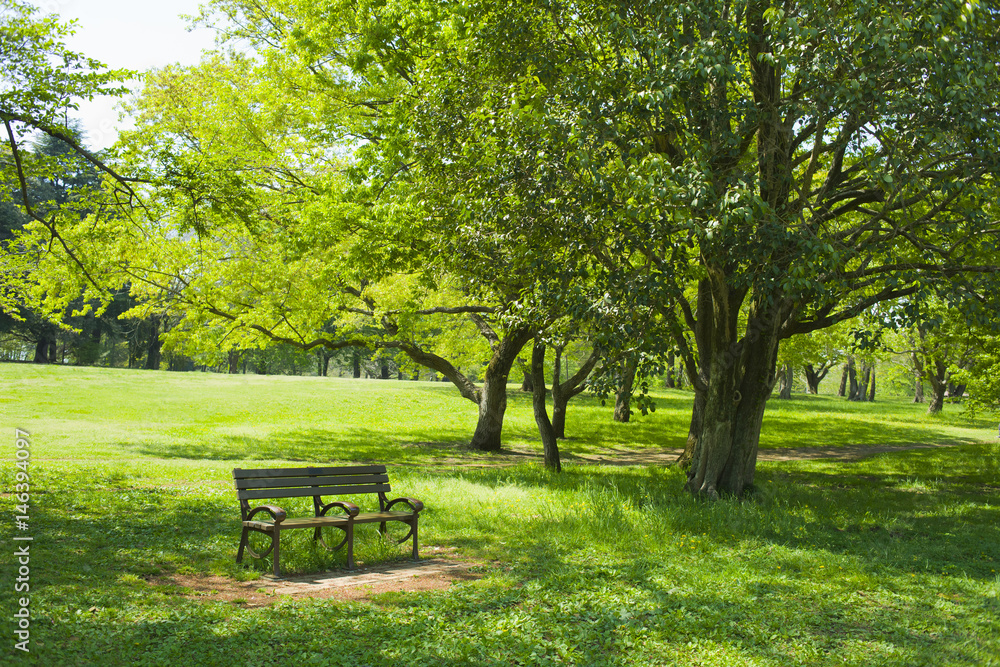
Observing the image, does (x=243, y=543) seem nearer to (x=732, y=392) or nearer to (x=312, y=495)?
(x=312, y=495)

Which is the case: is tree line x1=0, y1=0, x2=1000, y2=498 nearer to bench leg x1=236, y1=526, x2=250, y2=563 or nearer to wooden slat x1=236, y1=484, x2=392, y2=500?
wooden slat x1=236, y1=484, x2=392, y2=500

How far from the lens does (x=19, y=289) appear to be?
17.9 m

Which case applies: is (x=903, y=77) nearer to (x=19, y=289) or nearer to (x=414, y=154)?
(x=414, y=154)

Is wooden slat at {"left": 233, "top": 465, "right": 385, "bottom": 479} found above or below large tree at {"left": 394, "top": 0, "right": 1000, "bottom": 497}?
below

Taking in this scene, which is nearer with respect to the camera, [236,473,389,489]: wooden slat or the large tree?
[236,473,389,489]: wooden slat

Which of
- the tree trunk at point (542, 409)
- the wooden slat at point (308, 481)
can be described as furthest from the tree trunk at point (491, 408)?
the wooden slat at point (308, 481)

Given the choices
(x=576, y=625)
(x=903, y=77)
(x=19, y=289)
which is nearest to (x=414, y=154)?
→ (x=903, y=77)

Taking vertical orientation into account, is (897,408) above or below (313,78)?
below

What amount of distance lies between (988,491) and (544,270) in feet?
38.5

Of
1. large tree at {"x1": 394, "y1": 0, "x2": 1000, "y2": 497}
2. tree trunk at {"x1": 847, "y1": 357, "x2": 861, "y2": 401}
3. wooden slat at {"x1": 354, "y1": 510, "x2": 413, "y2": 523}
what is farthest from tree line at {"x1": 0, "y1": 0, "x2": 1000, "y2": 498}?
tree trunk at {"x1": 847, "y1": 357, "x2": 861, "y2": 401}

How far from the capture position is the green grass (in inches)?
193

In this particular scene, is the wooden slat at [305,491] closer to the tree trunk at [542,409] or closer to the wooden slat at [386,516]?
the wooden slat at [386,516]

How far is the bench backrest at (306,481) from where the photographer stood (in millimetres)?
7375

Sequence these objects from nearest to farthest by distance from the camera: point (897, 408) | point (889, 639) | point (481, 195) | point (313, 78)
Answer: point (889, 639) < point (481, 195) < point (313, 78) < point (897, 408)
